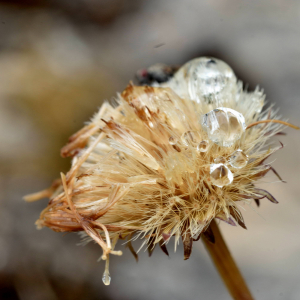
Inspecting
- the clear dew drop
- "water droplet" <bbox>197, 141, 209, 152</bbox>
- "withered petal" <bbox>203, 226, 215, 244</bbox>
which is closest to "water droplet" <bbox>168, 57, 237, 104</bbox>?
the clear dew drop

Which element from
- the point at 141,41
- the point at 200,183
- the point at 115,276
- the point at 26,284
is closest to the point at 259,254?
the point at 115,276

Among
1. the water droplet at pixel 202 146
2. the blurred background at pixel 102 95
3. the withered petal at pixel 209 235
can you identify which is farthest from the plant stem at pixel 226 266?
the blurred background at pixel 102 95

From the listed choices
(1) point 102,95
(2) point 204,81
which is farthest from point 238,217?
(1) point 102,95

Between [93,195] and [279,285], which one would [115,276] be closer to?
[279,285]

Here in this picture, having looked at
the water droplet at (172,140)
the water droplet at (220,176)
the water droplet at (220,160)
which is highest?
the water droplet at (172,140)

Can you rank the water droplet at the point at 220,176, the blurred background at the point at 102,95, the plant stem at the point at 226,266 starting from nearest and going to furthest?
1. the water droplet at the point at 220,176
2. the plant stem at the point at 226,266
3. the blurred background at the point at 102,95

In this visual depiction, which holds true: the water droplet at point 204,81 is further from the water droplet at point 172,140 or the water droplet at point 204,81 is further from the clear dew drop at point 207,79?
the water droplet at point 172,140

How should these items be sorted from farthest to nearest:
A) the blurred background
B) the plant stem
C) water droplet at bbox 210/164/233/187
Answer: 1. the blurred background
2. the plant stem
3. water droplet at bbox 210/164/233/187

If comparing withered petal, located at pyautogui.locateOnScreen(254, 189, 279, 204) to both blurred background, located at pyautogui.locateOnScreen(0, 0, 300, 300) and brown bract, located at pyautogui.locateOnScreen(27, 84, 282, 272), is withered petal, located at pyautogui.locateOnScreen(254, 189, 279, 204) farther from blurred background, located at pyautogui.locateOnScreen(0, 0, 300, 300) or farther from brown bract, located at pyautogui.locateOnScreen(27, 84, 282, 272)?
blurred background, located at pyautogui.locateOnScreen(0, 0, 300, 300)

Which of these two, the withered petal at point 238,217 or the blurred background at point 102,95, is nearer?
the withered petal at point 238,217

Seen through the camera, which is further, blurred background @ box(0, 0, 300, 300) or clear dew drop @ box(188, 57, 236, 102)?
blurred background @ box(0, 0, 300, 300)
